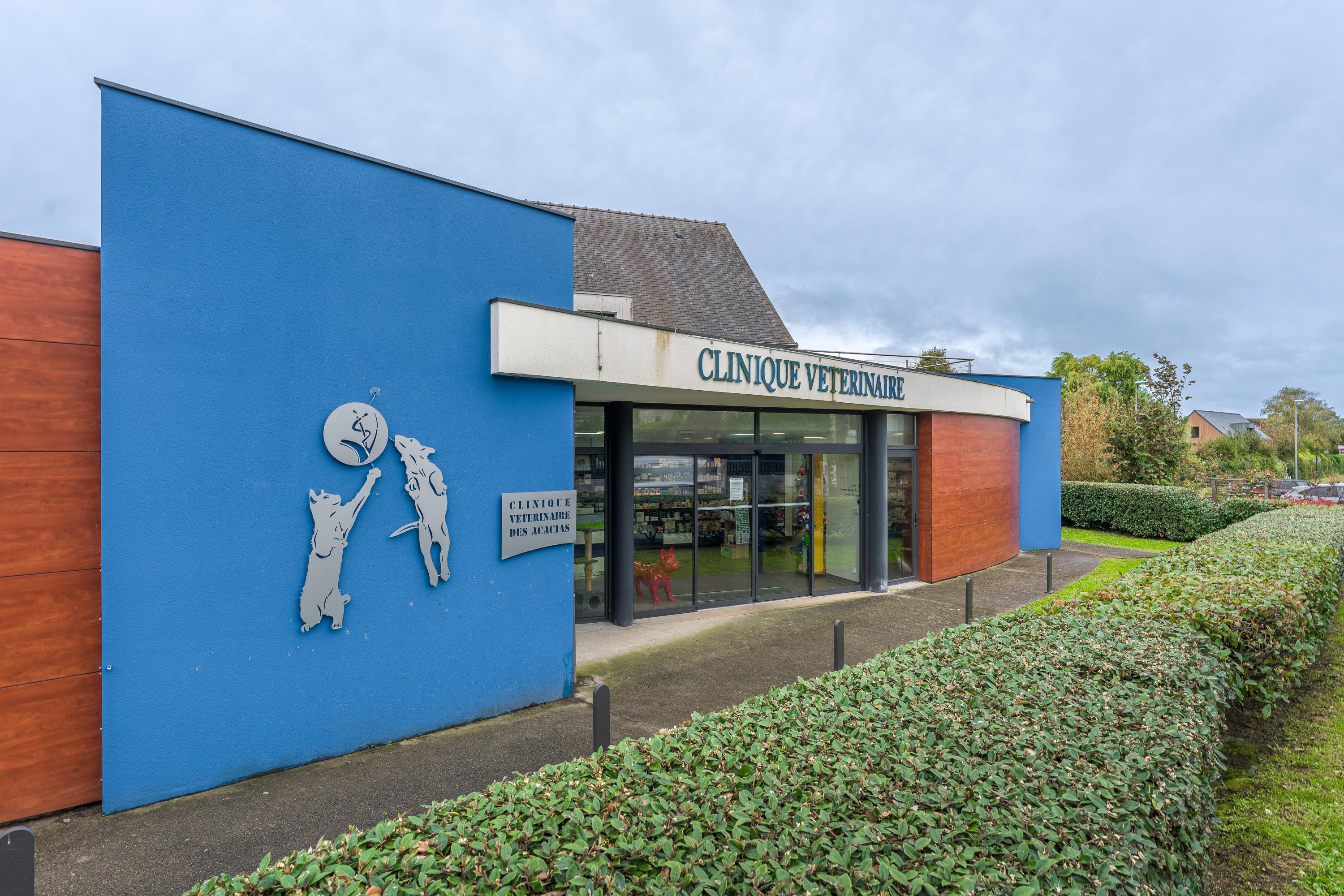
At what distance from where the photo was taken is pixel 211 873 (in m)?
3.78

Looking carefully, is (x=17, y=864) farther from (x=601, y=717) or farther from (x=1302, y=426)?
(x=1302, y=426)

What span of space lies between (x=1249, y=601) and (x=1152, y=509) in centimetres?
1722

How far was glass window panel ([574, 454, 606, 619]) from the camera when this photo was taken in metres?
9.65

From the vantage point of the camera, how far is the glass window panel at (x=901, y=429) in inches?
490

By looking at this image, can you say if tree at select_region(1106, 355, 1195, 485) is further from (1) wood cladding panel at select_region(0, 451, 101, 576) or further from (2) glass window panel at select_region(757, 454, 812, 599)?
(1) wood cladding panel at select_region(0, 451, 101, 576)

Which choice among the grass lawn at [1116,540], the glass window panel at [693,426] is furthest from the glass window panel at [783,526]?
the grass lawn at [1116,540]

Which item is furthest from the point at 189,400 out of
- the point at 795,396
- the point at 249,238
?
the point at 795,396

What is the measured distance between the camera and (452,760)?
527 centimetres

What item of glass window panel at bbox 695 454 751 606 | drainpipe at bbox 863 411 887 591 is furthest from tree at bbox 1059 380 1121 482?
glass window panel at bbox 695 454 751 606

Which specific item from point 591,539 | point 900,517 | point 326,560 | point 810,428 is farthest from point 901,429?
point 326,560

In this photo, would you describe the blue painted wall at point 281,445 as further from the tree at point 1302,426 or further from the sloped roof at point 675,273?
the tree at point 1302,426

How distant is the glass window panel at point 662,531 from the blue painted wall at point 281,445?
3.52 meters

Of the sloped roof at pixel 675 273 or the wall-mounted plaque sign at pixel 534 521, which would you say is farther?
the sloped roof at pixel 675 273

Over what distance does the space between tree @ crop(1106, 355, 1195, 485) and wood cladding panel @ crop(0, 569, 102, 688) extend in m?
30.0
